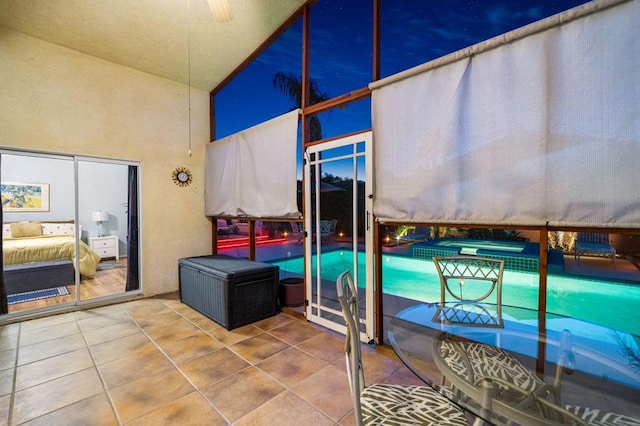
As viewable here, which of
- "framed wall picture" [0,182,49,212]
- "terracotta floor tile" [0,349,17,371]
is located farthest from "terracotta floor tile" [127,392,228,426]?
"framed wall picture" [0,182,49,212]

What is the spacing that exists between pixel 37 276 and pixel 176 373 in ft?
10.7

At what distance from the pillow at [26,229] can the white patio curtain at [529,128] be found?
5315 millimetres

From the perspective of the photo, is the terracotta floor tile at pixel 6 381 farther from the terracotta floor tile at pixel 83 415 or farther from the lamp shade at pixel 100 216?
the lamp shade at pixel 100 216

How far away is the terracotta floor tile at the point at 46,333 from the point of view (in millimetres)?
2646

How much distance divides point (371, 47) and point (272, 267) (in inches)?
99.2

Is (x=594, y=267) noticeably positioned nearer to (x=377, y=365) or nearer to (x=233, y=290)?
(x=377, y=365)

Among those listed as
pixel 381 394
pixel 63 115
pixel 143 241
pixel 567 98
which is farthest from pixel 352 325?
pixel 63 115

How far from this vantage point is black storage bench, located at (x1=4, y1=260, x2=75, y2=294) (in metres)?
3.43

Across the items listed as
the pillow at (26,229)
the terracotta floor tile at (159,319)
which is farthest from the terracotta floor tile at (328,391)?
the pillow at (26,229)

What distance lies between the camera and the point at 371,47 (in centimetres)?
253

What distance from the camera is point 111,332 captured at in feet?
9.25

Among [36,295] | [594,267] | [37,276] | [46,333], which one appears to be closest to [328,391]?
[46,333]

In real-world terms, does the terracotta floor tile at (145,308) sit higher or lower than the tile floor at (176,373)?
lower

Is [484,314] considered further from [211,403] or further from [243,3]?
[243,3]
